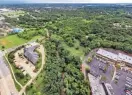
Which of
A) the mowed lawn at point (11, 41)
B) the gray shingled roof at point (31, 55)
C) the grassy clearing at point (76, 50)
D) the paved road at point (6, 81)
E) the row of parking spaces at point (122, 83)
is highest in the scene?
the gray shingled roof at point (31, 55)

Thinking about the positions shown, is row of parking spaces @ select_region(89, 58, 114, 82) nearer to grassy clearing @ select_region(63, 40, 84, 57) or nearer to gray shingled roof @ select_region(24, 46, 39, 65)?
grassy clearing @ select_region(63, 40, 84, 57)

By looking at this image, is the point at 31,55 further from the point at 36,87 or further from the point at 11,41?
the point at 11,41

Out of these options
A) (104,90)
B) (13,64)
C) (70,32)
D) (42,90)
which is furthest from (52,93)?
(70,32)

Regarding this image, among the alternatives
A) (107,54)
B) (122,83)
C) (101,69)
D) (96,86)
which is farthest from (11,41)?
(122,83)

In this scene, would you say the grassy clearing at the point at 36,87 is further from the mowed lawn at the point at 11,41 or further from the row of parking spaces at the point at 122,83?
the mowed lawn at the point at 11,41

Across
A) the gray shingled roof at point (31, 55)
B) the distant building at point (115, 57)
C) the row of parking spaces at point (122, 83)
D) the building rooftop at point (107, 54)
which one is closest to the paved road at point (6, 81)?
the gray shingled roof at point (31, 55)
